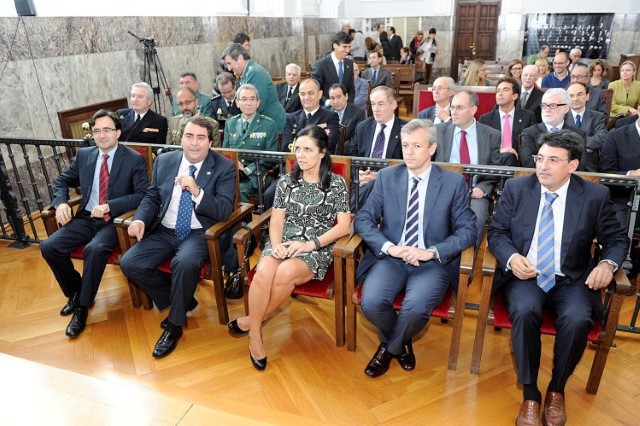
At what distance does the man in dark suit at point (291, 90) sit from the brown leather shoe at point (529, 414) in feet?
13.7

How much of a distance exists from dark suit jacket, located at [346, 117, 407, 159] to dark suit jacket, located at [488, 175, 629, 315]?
4.53ft

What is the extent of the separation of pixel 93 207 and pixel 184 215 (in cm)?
69

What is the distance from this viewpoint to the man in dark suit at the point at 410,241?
2.45 metres

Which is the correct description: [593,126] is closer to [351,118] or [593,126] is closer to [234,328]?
[351,118]

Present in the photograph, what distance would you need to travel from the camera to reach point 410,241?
8.78 ft

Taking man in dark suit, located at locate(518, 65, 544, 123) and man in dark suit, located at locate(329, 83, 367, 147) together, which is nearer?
man in dark suit, located at locate(329, 83, 367, 147)

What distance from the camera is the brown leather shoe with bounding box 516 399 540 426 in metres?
2.16

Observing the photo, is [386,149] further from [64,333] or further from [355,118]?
[64,333]

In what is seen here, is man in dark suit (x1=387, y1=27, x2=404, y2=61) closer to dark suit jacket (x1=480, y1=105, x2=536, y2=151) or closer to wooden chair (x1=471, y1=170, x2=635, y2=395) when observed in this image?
dark suit jacket (x1=480, y1=105, x2=536, y2=151)

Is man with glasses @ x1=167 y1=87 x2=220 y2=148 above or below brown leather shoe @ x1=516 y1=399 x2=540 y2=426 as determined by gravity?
above

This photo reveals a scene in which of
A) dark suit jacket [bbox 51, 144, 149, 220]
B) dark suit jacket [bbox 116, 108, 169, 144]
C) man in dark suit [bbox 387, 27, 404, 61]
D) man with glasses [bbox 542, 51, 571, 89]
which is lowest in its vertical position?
dark suit jacket [bbox 51, 144, 149, 220]

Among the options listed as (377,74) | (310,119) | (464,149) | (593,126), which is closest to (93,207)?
(310,119)

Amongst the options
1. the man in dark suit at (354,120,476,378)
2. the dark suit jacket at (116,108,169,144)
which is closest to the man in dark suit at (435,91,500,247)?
the man in dark suit at (354,120,476,378)

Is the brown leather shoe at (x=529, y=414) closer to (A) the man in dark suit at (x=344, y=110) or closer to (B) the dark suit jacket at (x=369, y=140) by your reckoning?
(B) the dark suit jacket at (x=369, y=140)
